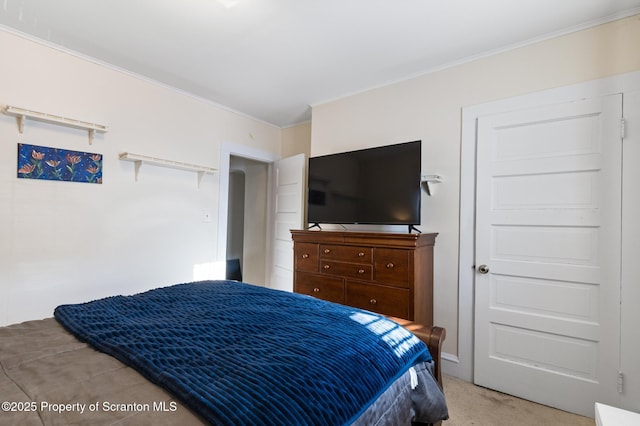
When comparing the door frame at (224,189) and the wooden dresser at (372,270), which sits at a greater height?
the door frame at (224,189)

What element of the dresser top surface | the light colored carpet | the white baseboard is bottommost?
the light colored carpet

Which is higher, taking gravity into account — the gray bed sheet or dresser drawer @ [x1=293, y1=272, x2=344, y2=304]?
the gray bed sheet

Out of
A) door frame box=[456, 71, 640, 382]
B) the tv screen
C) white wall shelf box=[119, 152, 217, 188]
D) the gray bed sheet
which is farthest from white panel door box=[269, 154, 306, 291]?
the gray bed sheet

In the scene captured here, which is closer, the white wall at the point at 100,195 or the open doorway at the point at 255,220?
the white wall at the point at 100,195

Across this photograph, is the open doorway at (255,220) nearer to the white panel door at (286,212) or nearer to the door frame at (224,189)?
the white panel door at (286,212)

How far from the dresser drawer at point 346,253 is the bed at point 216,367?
958 millimetres

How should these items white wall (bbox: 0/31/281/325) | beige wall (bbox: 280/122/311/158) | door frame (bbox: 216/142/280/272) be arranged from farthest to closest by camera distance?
beige wall (bbox: 280/122/311/158)
door frame (bbox: 216/142/280/272)
white wall (bbox: 0/31/281/325)

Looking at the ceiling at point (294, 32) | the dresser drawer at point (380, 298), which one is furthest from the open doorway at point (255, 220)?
the dresser drawer at point (380, 298)

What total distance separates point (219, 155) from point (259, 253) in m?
1.62

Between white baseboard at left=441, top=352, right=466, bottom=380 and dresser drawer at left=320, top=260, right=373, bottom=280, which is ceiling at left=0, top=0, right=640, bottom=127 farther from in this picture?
white baseboard at left=441, top=352, right=466, bottom=380

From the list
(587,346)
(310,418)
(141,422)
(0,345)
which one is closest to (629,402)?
(587,346)

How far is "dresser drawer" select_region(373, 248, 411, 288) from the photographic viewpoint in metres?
2.20

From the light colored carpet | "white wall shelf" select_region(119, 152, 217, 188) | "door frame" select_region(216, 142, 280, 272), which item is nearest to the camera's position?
the light colored carpet

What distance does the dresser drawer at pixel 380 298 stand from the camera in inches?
86.4
